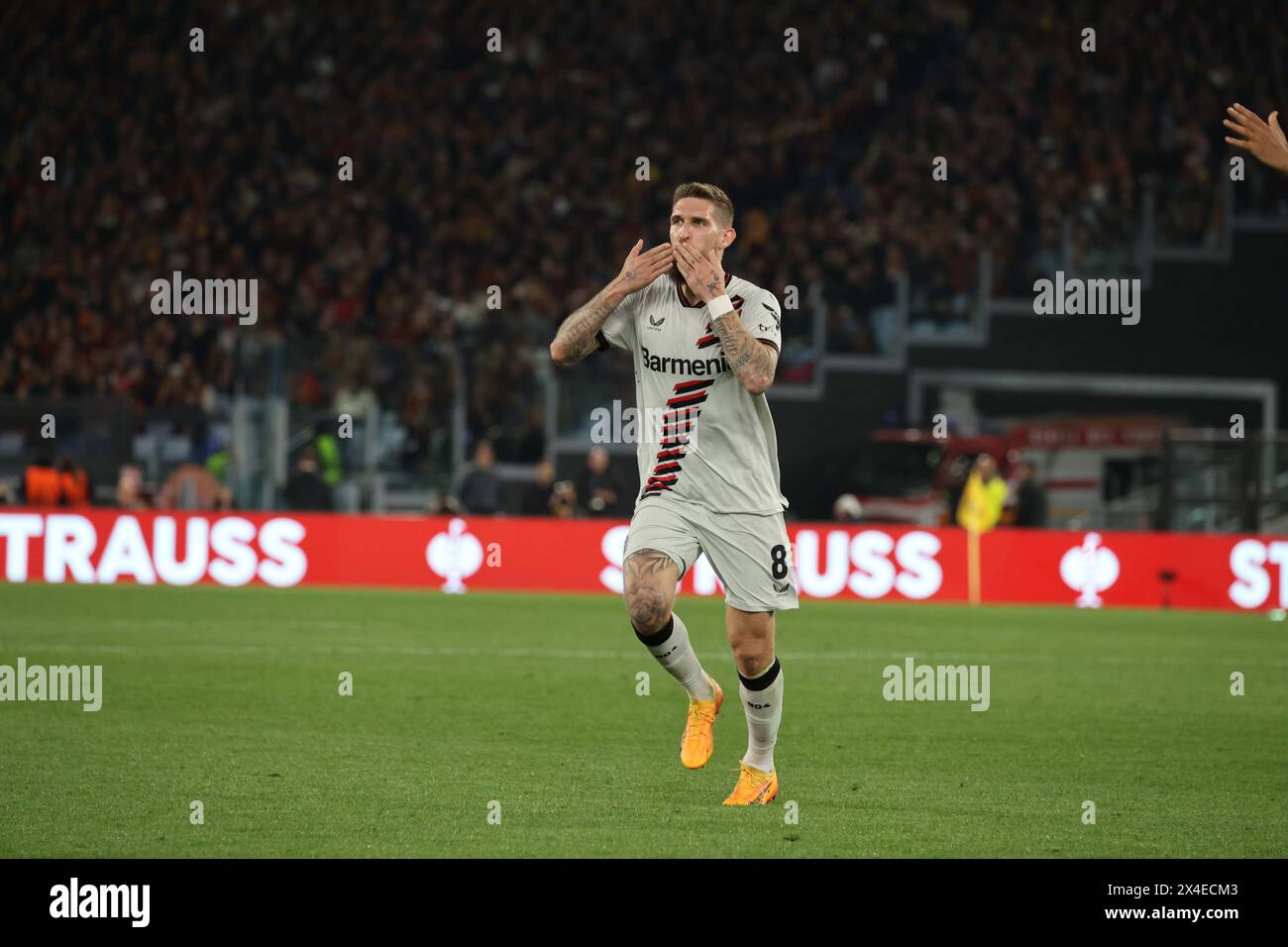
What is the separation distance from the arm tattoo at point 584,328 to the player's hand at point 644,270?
16 cm

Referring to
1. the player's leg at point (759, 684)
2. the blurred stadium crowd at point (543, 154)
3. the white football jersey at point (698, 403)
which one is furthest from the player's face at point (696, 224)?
the blurred stadium crowd at point (543, 154)

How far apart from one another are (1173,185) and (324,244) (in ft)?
40.7

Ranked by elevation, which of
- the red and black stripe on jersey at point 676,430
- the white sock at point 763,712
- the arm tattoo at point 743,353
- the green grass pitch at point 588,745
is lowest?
the green grass pitch at point 588,745

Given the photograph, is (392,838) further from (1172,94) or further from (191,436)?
(1172,94)

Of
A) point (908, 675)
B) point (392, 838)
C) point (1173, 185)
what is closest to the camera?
point (392, 838)

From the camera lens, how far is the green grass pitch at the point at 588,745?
6715 millimetres

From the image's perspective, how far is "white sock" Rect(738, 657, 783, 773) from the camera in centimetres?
744

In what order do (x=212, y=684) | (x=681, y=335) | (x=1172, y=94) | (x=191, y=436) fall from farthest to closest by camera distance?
(x=1172, y=94) < (x=191, y=436) < (x=212, y=684) < (x=681, y=335)

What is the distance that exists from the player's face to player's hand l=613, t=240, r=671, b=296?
0.12m

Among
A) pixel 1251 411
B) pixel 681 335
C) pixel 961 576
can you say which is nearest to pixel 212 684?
pixel 681 335

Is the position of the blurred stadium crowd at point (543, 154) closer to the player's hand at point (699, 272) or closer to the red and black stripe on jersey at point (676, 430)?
the red and black stripe on jersey at point (676, 430)

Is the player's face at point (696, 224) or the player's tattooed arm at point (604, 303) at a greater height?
the player's face at point (696, 224)

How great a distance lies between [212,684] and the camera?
1166 cm

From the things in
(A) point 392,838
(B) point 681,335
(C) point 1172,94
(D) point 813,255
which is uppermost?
(C) point 1172,94
